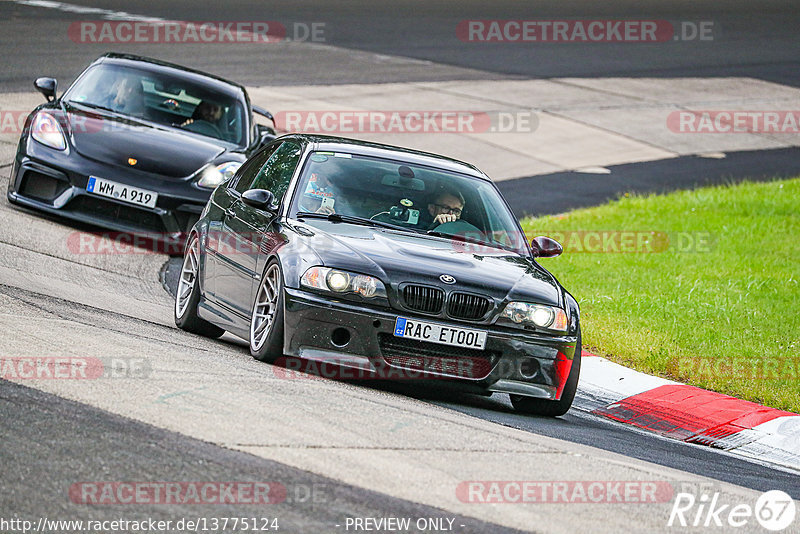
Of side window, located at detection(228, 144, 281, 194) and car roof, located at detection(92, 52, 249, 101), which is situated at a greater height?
car roof, located at detection(92, 52, 249, 101)

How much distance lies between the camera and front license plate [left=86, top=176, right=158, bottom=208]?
38.5 ft

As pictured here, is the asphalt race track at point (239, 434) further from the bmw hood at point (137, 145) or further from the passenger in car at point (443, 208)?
the passenger in car at point (443, 208)

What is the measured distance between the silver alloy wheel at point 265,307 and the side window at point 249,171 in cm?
155

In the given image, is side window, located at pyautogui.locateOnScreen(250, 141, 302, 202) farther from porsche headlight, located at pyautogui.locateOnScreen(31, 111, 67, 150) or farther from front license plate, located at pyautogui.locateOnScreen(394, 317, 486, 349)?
porsche headlight, located at pyautogui.locateOnScreen(31, 111, 67, 150)

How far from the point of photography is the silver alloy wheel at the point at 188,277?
360 inches

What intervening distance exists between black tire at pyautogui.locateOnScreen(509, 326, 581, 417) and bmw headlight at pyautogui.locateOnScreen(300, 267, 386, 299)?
132 cm

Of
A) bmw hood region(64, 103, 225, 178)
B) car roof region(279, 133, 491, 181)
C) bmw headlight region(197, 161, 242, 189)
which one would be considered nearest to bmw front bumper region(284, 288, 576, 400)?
car roof region(279, 133, 491, 181)

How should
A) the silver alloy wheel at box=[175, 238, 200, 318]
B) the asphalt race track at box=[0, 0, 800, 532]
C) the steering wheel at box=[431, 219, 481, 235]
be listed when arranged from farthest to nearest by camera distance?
the silver alloy wheel at box=[175, 238, 200, 318] → the steering wheel at box=[431, 219, 481, 235] → the asphalt race track at box=[0, 0, 800, 532]

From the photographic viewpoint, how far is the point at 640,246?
15.4 metres

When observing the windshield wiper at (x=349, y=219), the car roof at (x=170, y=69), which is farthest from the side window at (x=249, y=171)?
the car roof at (x=170, y=69)

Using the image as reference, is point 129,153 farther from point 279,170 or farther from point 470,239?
point 470,239

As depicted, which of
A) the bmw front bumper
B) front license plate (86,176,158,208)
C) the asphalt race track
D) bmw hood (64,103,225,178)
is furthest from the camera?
bmw hood (64,103,225,178)

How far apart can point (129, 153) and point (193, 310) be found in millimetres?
3546

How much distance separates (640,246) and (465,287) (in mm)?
8453
